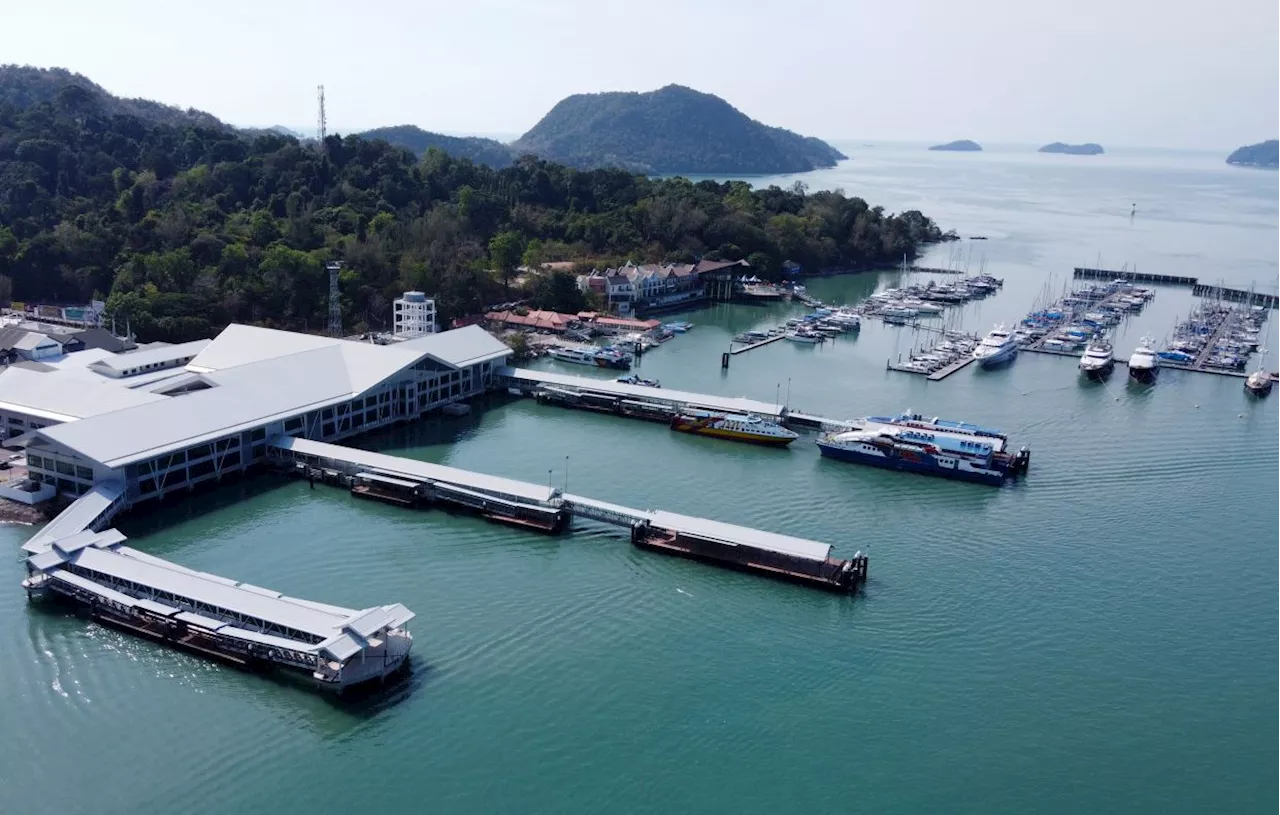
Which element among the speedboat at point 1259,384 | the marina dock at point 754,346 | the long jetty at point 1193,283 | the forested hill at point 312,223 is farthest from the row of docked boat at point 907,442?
the long jetty at point 1193,283

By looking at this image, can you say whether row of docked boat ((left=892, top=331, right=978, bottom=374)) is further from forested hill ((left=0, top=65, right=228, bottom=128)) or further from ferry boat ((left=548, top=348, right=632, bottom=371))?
forested hill ((left=0, top=65, right=228, bottom=128))

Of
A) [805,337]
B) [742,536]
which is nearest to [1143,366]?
[805,337]

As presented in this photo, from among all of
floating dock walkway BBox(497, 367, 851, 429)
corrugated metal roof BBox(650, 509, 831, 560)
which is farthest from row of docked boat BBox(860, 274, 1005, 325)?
corrugated metal roof BBox(650, 509, 831, 560)

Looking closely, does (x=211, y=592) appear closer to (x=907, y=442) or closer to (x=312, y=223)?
(x=907, y=442)

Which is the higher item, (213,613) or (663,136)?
(663,136)

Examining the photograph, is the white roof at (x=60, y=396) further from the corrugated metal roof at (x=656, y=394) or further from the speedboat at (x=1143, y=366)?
the speedboat at (x=1143, y=366)
